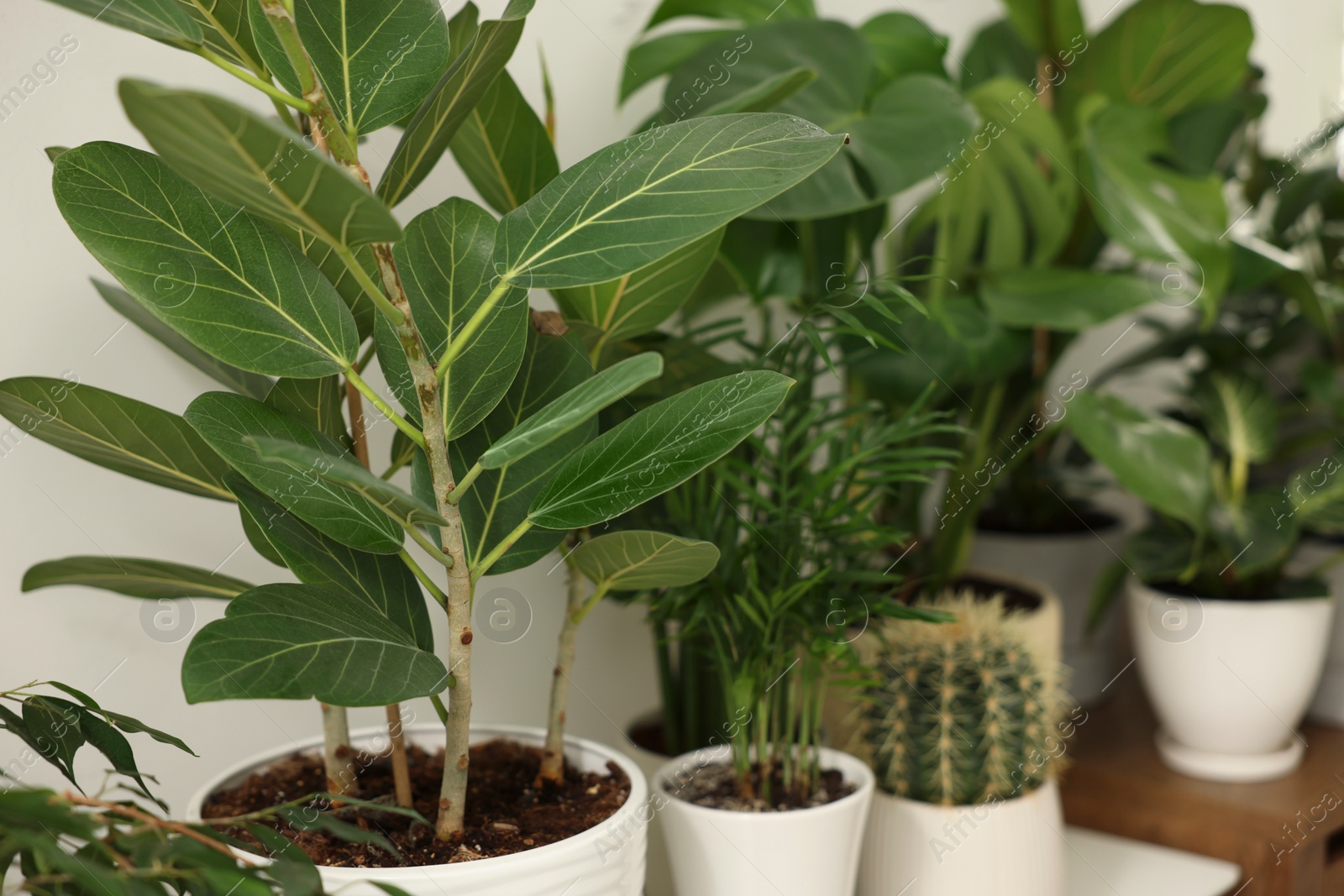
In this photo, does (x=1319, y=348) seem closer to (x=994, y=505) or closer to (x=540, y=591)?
(x=994, y=505)

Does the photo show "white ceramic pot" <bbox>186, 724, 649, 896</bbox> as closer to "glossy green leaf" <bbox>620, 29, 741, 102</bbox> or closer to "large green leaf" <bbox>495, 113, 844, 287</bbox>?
"large green leaf" <bbox>495, 113, 844, 287</bbox>

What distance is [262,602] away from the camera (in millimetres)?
483

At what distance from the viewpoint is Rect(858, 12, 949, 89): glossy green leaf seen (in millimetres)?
969

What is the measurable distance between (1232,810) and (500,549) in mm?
930

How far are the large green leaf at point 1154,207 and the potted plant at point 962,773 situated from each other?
1.30 ft

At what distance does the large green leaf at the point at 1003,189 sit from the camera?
103 cm

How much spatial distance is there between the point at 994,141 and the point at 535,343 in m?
0.68

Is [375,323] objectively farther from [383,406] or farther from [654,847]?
[654,847]

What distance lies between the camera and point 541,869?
1.74 ft

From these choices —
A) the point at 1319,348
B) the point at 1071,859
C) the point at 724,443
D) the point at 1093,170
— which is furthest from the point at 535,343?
the point at 1319,348

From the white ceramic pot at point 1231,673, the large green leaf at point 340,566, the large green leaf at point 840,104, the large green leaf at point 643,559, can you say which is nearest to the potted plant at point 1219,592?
the white ceramic pot at point 1231,673

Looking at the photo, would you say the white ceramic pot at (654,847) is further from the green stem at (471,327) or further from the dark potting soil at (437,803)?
the green stem at (471,327)

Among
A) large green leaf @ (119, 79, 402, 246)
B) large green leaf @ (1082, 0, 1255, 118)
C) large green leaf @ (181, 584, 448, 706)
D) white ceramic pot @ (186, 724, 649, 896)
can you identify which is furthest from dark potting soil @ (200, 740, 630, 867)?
large green leaf @ (1082, 0, 1255, 118)

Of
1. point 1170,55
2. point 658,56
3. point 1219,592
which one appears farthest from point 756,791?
point 1170,55
